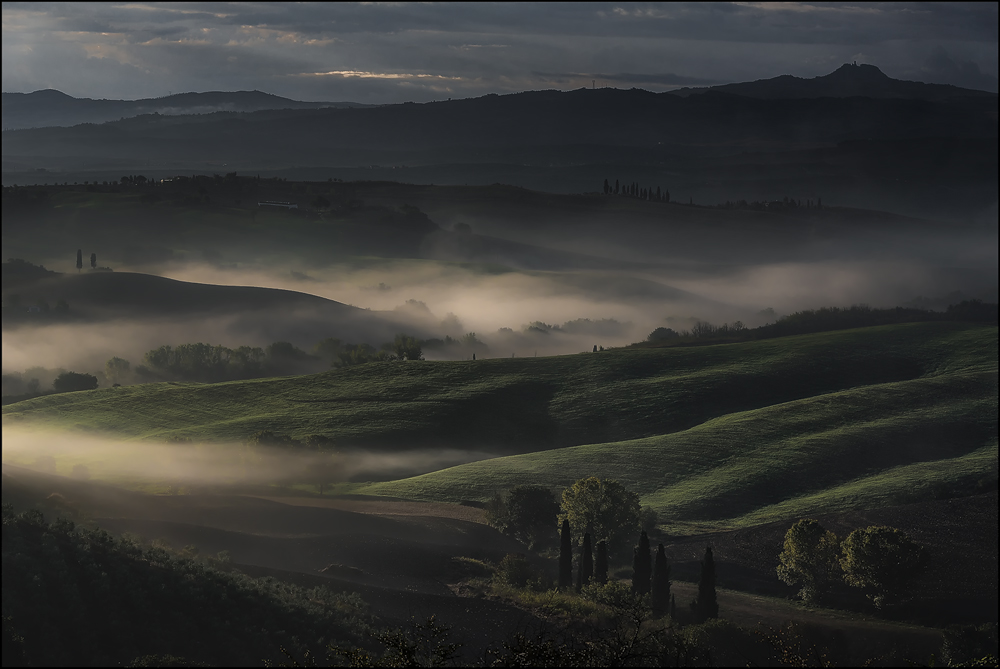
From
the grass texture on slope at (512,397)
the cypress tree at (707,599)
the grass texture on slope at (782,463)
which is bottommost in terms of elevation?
the cypress tree at (707,599)

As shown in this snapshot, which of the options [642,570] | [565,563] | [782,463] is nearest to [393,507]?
[565,563]

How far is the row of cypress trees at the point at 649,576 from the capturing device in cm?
6203

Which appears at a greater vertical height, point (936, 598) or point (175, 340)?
point (175, 340)

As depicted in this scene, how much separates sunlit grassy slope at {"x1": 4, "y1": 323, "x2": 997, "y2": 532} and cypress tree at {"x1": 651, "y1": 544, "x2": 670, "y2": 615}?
2167cm

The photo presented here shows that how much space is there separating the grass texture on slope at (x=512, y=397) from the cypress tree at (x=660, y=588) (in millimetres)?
56654

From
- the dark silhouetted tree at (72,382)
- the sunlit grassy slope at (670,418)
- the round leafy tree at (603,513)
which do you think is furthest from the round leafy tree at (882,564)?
the dark silhouetted tree at (72,382)

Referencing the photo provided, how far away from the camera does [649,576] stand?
65938 mm

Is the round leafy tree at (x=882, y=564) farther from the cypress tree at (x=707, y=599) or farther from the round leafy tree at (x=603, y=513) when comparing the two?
the round leafy tree at (x=603, y=513)

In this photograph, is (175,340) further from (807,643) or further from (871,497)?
(807,643)

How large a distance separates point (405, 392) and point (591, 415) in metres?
28.7

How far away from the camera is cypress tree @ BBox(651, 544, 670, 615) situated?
63.3m

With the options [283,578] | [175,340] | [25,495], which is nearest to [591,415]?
[283,578]

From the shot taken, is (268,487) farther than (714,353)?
No

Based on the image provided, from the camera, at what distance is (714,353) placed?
6422 inches
